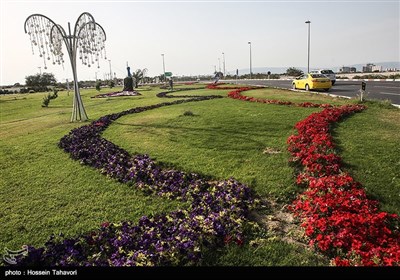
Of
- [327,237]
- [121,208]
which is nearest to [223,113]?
[121,208]

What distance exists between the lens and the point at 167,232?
4867mm

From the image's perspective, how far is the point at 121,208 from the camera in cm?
593

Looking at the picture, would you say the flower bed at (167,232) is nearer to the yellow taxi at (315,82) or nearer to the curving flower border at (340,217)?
the curving flower border at (340,217)

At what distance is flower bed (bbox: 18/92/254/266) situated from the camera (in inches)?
168

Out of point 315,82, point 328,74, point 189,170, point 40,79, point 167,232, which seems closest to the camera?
A: point 167,232

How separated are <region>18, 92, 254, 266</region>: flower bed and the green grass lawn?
0.31 m

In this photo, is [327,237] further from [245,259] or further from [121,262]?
[121,262]

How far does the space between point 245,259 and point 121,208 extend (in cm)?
275

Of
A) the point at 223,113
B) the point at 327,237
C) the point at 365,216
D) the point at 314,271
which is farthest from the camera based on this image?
the point at 223,113

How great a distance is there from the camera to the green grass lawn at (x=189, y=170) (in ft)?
17.1

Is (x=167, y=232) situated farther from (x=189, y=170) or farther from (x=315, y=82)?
(x=315, y=82)

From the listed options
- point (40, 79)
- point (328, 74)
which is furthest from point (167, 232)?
point (40, 79)

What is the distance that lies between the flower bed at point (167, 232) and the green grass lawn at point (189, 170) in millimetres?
307

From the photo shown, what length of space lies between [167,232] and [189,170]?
9.78 feet
